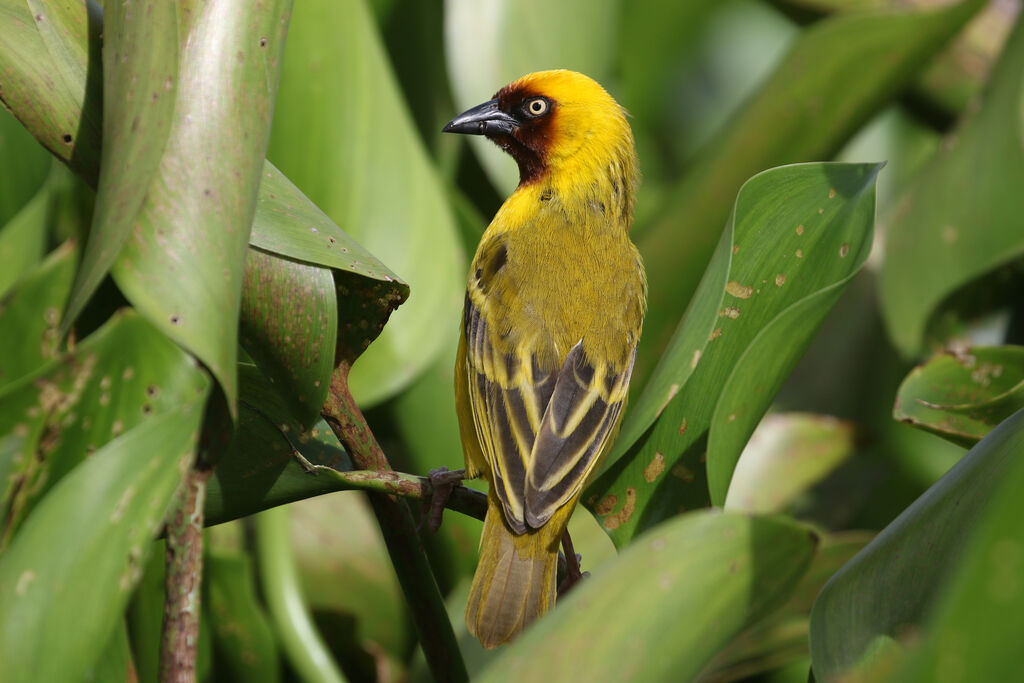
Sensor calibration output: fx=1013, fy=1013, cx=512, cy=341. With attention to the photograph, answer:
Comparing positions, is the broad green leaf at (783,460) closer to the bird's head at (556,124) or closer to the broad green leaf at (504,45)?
the bird's head at (556,124)

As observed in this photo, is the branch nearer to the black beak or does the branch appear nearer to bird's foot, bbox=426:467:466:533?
bird's foot, bbox=426:467:466:533

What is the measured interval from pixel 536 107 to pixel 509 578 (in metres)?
1.55

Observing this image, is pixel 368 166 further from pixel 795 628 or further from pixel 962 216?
pixel 962 216

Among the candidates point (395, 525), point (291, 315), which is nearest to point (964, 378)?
point (395, 525)

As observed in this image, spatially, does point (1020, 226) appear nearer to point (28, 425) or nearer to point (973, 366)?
point (973, 366)

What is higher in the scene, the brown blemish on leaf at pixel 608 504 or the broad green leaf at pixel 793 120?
the broad green leaf at pixel 793 120

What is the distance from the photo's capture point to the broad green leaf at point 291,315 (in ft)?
4.37

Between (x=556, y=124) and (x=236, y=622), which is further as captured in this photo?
(x=556, y=124)

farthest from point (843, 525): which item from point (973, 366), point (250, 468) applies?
point (250, 468)

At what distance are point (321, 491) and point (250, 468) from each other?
0.34ft

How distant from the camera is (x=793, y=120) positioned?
3223mm

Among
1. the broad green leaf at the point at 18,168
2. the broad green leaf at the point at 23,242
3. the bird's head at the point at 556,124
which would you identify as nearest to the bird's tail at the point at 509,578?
the broad green leaf at the point at 23,242

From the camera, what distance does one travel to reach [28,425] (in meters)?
1.30

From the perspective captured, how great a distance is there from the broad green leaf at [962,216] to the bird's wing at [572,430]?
131 centimetres
